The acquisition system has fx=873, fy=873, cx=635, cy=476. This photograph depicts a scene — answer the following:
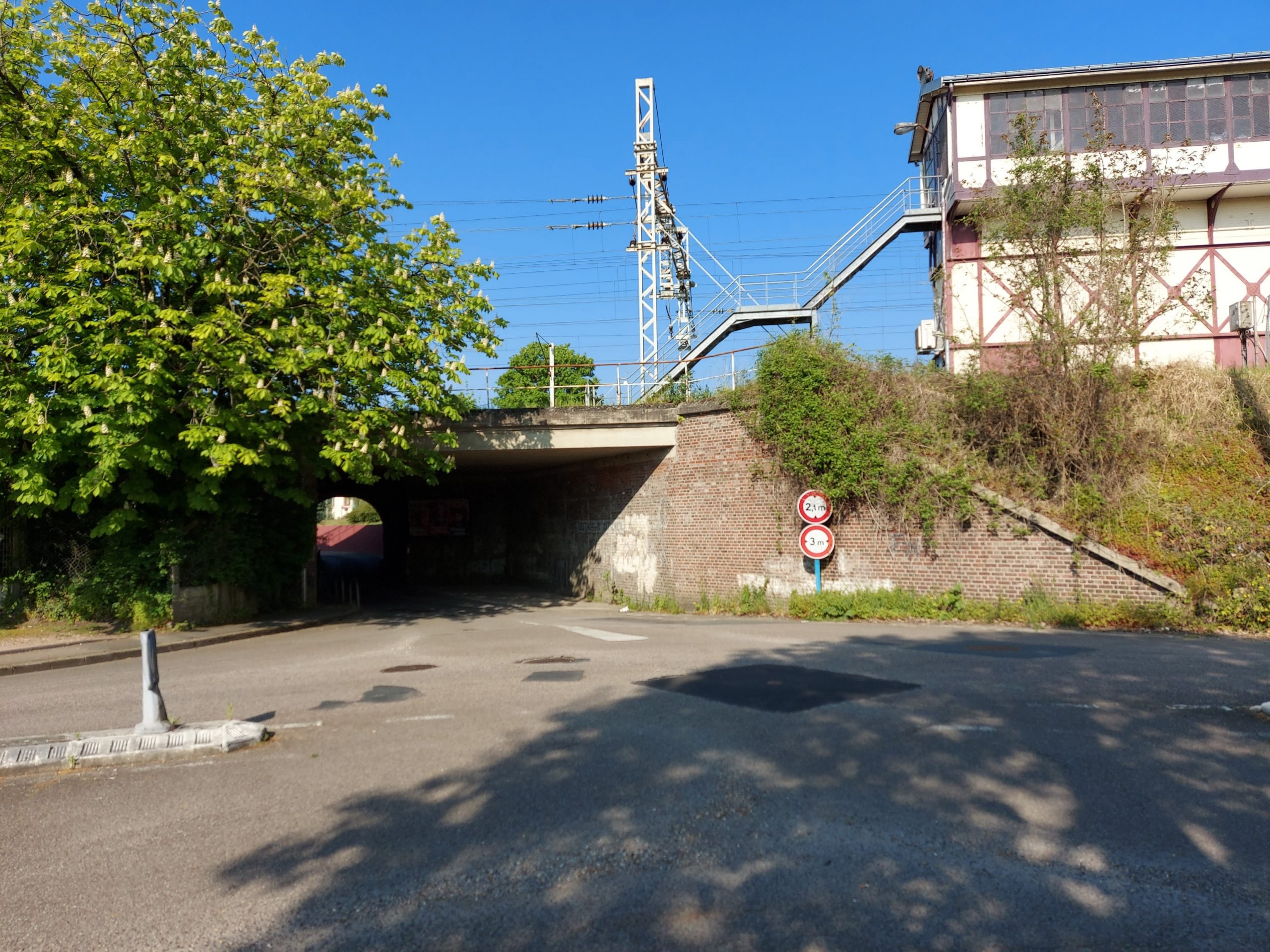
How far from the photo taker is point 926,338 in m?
24.1

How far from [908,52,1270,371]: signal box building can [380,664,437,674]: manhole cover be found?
15584mm

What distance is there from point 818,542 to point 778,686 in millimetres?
9076

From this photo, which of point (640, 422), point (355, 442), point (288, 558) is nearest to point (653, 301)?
point (640, 422)

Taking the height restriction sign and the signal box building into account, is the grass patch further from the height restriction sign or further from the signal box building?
the signal box building

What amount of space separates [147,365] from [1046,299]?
14.9m

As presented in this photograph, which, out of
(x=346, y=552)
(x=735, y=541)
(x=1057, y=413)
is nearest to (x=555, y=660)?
(x=735, y=541)

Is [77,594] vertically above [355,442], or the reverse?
[355,442]

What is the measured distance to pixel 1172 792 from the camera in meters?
5.16

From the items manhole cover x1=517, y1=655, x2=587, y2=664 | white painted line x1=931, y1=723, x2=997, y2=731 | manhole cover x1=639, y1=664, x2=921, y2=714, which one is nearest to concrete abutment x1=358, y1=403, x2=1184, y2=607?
manhole cover x1=639, y1=664, x2=921, y2=714

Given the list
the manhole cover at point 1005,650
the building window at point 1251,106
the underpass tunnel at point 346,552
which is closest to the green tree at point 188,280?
the underpass tunnel at point 346,552

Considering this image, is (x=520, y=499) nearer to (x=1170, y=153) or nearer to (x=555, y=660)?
(x=555, y=660)

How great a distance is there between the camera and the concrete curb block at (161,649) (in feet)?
40.8

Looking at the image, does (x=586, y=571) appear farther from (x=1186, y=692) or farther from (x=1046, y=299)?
(x=1186, y=692)

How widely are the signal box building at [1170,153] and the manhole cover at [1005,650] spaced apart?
11.4 m
